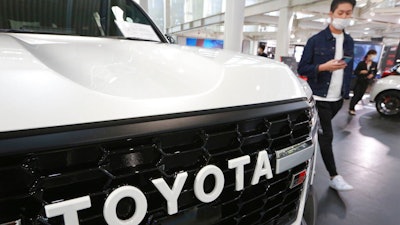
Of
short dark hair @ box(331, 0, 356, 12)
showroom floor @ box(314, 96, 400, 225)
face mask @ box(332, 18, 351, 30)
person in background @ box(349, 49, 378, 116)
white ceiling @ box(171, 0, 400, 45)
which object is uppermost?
white ceiling @ box(171, 0, 400, 45)

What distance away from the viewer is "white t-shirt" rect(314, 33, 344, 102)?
237 centimetres

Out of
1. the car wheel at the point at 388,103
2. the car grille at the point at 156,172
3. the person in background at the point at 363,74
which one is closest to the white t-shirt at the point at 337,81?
the car grille at the point at 156,172

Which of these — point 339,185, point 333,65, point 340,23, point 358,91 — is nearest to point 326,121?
point 333,65

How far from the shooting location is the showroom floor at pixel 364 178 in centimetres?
227

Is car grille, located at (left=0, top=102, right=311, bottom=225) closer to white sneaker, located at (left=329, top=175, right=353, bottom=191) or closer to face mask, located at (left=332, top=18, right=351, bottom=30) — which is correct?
face mask, located at (left=332, top=18, right=351, bottom=30)

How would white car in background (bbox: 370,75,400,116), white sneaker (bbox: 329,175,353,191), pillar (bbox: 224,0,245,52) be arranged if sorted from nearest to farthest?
1. white sneaker (bbox: 329,175,353,191)
2. white car in background (bbox: 370,75,400,116)
3. pillar (bbox: 224,0,245,52)

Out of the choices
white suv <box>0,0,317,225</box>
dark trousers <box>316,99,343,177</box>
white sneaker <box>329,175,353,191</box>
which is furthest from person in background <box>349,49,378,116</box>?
white suv <box>0,0,317,225</box>

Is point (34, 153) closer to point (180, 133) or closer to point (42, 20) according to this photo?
point (180, 133)

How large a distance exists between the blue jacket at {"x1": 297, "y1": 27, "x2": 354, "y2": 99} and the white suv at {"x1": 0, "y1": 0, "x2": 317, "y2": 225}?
1.49m

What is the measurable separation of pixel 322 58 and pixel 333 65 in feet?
0.74

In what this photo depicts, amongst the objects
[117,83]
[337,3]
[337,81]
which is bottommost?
[337,81]

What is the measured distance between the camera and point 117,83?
69 centimetres

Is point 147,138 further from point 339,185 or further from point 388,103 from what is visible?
point 388,103

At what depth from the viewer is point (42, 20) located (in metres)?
1.44
